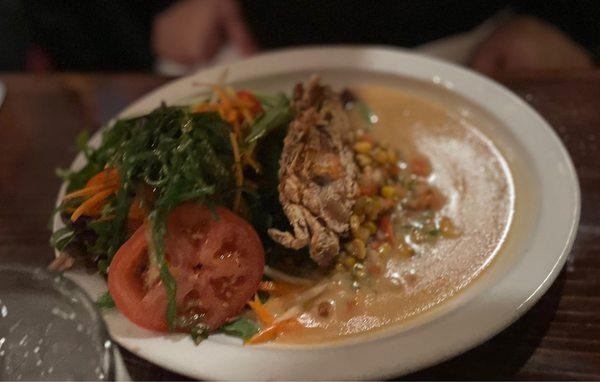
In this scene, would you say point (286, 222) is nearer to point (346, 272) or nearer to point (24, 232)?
point (346, 272)

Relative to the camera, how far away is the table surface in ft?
4.94

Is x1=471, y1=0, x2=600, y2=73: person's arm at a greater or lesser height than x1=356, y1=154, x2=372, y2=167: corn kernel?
lesser

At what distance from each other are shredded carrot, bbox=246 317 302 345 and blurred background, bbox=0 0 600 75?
204 centimetres

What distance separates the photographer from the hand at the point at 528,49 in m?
2.98

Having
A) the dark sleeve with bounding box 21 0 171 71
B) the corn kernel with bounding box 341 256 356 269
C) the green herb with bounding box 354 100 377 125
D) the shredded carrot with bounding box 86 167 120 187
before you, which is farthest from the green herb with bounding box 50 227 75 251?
Answer: the dark sleeve with bounding box 21 0 171 71

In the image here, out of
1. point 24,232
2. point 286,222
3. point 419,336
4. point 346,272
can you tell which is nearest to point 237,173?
point 286,222

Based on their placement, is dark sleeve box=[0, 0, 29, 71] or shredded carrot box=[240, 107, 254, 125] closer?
shredded carrot box=[240, 107, 254, 125]

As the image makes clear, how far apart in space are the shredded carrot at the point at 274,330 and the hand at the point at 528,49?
1.97 meters

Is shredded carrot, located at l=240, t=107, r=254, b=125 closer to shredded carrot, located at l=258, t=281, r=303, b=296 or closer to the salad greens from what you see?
the salad greens

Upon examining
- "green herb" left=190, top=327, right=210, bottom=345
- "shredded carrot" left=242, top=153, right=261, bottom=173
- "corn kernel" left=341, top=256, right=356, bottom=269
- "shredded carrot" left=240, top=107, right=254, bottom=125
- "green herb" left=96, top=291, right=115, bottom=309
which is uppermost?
"shredded carrot" left=240, top=107, right=254, bottom=125

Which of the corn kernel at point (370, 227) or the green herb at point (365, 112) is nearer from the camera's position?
the corn kernel at point (370, 227)

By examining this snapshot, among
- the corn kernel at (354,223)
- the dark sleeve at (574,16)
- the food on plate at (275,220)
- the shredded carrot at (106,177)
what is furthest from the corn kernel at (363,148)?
the dark sleeve at (574,16)

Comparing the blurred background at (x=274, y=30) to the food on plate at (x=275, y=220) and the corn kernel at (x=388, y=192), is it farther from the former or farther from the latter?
the corn kernel at (x=388, y=192)

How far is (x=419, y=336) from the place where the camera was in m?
1.42
